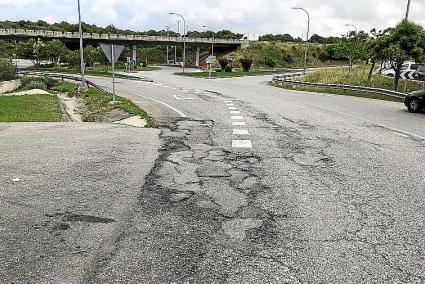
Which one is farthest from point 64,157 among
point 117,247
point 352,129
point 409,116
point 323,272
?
point 409,116

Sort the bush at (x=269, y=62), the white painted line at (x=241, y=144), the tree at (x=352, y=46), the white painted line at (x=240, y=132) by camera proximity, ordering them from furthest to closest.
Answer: the bush at (x=269, y=62)
the tree at (x=352, y=46)
the white painted line at (x=240, y=132)
the white painted line at (x=241, y=144)

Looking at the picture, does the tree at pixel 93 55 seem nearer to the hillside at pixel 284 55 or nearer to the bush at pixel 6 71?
the hillside at pixel 284 55

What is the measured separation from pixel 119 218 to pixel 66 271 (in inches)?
56.0

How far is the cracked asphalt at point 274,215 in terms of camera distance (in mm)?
4129

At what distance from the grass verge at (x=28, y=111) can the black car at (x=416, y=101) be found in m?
14.6

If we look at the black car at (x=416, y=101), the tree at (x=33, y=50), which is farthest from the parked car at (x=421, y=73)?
the tree at (x=33, y=50)

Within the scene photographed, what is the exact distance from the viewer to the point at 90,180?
23.3 ft

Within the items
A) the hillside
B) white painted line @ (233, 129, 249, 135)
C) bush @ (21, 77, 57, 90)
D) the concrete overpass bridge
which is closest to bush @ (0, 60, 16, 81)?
bush @ (21, 77, 57, 90)

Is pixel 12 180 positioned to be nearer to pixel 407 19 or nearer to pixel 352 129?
pixel 352 129

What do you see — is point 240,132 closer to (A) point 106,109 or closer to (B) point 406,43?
(A) point 106,109

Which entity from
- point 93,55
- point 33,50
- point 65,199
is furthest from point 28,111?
point 33,50

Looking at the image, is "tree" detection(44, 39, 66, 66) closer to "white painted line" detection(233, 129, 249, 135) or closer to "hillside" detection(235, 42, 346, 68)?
"hillside" detection(235, 42, 346, 68)

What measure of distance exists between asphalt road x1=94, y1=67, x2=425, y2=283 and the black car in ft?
24.2

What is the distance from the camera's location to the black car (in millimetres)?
17695
